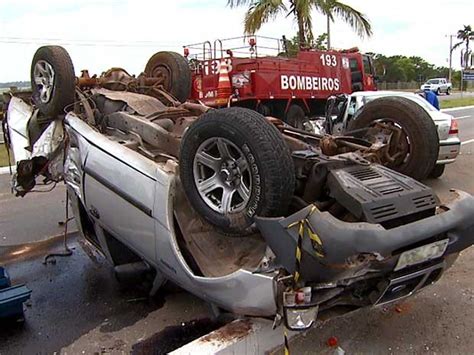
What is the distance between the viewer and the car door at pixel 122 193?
3541 millimetres

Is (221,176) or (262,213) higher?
(221,176)

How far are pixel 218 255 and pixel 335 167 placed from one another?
910mm

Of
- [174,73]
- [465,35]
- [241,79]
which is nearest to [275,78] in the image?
[241,79]

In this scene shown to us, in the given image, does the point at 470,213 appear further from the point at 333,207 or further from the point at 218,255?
the point at 218,255

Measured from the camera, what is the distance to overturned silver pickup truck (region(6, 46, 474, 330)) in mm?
2771

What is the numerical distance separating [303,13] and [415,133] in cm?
1609

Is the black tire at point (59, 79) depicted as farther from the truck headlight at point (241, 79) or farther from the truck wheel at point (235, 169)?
the truck headlight at point (241, 79)

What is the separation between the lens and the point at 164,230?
11.2 feet

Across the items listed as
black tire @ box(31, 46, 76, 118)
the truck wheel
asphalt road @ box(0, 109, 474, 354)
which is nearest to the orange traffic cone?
asphalt road @ box(0, 109, 474, 354)

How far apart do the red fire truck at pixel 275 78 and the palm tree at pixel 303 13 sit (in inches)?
96.6

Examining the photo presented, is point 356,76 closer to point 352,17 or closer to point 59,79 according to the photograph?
point 352,17

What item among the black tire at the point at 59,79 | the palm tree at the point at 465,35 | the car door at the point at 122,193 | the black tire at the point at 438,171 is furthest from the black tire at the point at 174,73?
the palm tree at the point at 465,35

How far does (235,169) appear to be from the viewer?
3.20 m

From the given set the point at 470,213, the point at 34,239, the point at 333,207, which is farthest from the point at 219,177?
the point at 34,239
